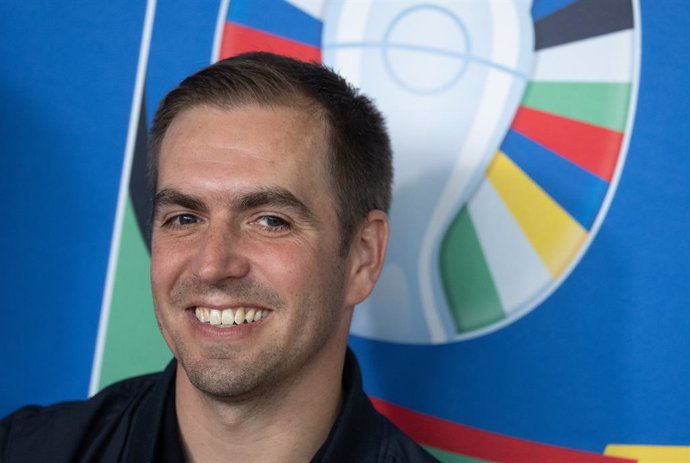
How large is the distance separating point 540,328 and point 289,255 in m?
0.48

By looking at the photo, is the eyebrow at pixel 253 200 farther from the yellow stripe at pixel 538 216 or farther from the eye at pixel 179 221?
the yellow stripe at pixel 538 216

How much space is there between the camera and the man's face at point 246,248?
119 cm

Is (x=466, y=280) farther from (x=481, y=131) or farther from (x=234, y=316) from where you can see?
(x=234, y=316)

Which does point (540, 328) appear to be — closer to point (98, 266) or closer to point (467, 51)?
point (467, 51)

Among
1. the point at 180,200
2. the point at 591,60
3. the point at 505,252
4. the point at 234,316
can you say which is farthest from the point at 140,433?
the point at 591,60

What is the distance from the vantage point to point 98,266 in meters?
1.62

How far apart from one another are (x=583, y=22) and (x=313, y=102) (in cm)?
47

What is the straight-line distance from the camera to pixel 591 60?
1.40m

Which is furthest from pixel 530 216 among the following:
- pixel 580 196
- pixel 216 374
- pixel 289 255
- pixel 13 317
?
pixel 13 317

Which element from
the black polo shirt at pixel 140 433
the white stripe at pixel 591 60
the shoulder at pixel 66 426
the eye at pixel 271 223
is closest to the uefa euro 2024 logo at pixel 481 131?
the white stripe at pixel 591 60

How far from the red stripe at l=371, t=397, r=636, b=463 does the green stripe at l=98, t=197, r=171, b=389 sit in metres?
0.43

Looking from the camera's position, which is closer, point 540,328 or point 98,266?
point 540,328

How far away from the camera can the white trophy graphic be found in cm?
143

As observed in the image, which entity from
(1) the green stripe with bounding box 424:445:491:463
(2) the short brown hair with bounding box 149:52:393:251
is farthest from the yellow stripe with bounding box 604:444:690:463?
(2) the short brown hair with bounding box 149:52:393:251
